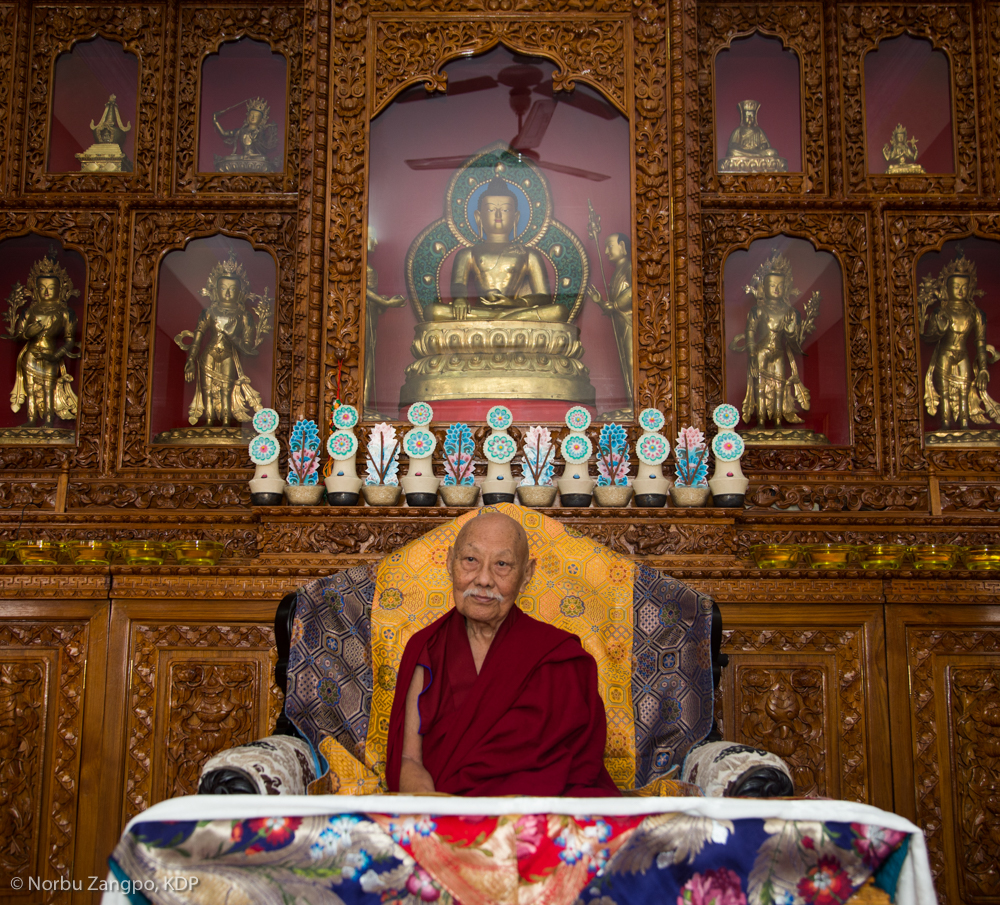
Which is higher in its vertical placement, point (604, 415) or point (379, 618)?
point (604, 415)

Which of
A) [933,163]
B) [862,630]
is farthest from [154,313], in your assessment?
[933,163]

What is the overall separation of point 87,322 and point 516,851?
376 cm

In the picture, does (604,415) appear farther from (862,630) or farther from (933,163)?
(933,163)

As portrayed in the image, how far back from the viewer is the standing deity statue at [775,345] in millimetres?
4340

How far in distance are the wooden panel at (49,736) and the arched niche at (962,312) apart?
3.81m

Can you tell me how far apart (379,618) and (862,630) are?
5.71 feet

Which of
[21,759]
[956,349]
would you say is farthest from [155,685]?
[956,349]

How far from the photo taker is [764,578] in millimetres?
3240

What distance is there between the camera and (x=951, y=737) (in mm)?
3096

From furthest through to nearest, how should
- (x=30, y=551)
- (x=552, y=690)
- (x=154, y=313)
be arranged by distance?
1. (x=154, y=313)
2. (x=30, y=551)
3. (x=552, y=690)

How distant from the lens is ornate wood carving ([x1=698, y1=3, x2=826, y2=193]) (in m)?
4.48

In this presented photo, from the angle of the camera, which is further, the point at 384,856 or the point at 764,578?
the point at 764,578

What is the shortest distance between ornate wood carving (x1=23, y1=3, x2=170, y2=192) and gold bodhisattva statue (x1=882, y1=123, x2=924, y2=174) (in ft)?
12.0

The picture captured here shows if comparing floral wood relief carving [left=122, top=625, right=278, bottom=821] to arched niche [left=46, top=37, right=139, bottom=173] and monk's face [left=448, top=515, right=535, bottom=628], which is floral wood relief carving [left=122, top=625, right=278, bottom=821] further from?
arched niche [left=46, top=37, right=139, bottom=173]
